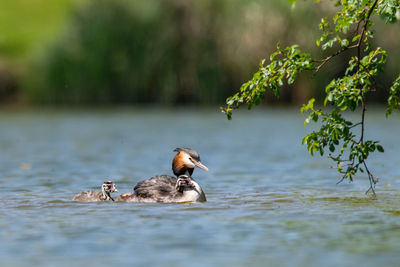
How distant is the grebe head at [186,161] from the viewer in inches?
580

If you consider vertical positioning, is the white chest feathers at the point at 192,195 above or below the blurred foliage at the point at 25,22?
below

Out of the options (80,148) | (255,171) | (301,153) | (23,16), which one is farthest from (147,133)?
(23,16)

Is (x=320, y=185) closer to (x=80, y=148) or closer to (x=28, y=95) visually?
(x=80, y=148)

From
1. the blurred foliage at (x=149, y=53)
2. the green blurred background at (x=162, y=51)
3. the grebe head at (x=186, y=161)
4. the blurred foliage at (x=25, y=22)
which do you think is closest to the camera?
the grebe head at (x=186, y=161)

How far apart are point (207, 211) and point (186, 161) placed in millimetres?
2094

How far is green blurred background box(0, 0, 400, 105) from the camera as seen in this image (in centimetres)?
4725

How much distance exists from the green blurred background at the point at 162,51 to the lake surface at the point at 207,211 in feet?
57.6

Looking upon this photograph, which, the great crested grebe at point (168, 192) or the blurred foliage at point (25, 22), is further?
the blurred foliage at point (25, 22)

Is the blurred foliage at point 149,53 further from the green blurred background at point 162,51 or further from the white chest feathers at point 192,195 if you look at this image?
the white chest feathers at point 192,195

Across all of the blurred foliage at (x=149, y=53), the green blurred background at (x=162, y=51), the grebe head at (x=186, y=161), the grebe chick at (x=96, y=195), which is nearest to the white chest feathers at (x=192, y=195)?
the grebe head at (x=186, y=161)

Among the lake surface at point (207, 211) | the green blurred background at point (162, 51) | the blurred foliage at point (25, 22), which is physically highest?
the blurred foliage at point (25, 22)

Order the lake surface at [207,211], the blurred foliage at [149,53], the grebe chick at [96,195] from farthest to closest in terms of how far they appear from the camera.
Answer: the blurred foliage at [149,53] < the grebe chick at [96,195] < the lake surface at [207,211]

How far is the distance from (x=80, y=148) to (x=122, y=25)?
919 inches

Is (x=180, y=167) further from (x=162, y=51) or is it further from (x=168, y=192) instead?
(x=162, y=51)
